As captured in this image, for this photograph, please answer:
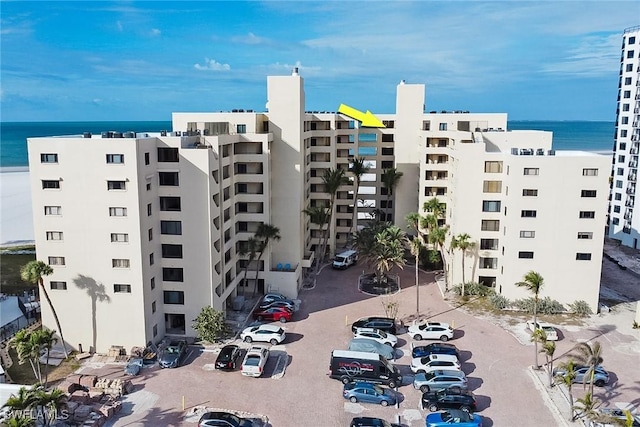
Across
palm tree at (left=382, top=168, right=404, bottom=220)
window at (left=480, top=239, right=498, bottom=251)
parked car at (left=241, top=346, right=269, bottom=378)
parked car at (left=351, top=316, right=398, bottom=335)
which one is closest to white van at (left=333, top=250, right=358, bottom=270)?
palm tree at (left=382, top=168, right=404, bottom=220)

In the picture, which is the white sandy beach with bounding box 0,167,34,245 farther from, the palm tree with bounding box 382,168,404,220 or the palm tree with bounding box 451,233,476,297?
the palm tree with bounding box 451,233,476,297

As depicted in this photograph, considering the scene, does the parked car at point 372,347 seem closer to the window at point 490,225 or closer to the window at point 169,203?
the window at point 169,203

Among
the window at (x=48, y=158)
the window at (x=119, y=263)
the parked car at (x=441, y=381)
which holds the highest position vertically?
the window at (x=48, y=158)

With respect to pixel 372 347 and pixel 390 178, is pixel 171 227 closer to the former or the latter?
pixel 372 347

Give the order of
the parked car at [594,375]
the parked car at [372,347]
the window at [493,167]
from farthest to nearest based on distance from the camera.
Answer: the window at [493,167]
the parked car at [372,347]
the parked car at [594,375]

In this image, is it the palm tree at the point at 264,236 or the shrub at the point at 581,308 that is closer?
the shrub at the point at 581,308

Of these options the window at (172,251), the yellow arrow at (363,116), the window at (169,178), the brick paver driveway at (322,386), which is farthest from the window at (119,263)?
the yellow arrow at (363,116)
